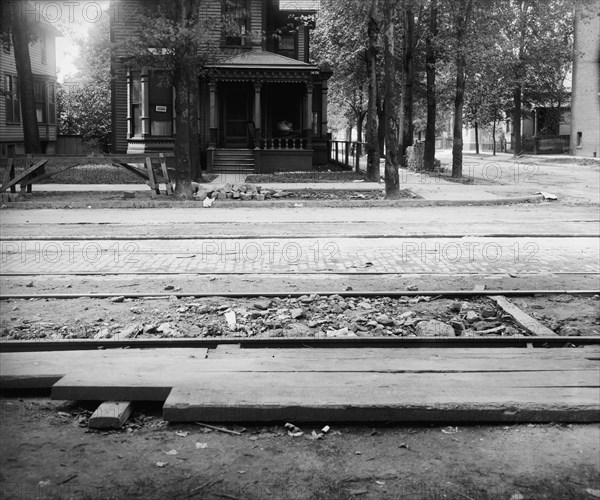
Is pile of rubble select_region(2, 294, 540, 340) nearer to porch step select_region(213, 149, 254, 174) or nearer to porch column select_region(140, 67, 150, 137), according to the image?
porch step select_region(213, 149, 254, 174)

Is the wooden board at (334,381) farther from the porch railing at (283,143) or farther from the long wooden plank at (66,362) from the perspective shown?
the porch railing at (283,143)

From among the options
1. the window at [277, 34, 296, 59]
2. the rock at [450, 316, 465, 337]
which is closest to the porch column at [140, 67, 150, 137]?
the window at [277, 34, 296, 59]

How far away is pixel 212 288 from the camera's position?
871 centimetres

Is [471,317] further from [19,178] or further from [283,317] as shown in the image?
[19,178]

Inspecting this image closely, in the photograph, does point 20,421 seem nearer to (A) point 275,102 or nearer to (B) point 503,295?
(B) point 503,295

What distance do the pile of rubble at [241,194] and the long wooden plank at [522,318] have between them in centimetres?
1242

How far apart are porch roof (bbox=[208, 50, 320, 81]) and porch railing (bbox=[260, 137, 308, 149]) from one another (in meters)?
2.39

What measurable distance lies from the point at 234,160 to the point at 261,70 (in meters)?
Answer: 3.64

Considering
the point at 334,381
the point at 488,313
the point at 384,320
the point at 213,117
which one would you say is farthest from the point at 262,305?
the point at 213,117

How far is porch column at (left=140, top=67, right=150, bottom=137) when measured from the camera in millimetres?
30672

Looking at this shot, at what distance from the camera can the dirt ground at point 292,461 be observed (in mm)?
3672

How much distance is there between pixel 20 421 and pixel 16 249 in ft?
25.3

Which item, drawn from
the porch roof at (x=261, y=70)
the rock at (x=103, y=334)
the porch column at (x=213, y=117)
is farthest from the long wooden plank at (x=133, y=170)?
the rock at (x=103, y=334)

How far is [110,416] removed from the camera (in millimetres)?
4445
